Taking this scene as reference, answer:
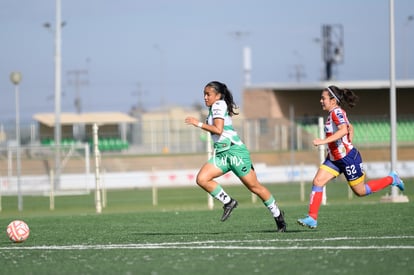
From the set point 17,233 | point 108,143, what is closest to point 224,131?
point 17,233

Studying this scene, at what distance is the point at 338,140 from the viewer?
1314 cm

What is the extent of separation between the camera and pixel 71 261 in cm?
1038

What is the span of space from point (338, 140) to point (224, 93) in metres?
1.66

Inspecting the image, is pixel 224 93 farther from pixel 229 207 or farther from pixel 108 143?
pixel 108 143

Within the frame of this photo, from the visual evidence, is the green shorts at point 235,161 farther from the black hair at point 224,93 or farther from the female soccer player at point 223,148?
the black hair at point 224,93

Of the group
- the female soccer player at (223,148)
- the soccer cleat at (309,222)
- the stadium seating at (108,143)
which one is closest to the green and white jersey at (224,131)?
the female soccer player at (223,148)

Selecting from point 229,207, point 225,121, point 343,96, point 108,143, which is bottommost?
point 108,143

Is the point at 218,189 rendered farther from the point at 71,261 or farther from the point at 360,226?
the point at 71,261

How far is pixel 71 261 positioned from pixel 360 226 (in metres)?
5.41

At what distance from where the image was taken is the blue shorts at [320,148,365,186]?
43.4 feet

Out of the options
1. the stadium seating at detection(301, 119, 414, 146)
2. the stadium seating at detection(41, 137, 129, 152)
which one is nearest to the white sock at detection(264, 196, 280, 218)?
the stadium seating at detection(301, 119, 414, 146)

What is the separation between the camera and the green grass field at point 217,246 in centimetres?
945

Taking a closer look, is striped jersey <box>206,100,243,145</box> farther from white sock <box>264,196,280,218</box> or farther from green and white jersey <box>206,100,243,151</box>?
white sock <box>264,196,280,218</box>

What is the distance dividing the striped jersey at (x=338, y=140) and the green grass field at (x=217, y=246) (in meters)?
1.08
